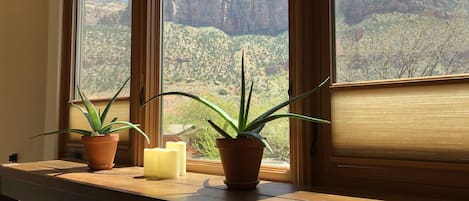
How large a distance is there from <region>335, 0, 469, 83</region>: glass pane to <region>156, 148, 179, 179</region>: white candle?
0.66 meters

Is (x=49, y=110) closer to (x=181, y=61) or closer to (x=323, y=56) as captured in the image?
(x=181, y=61)

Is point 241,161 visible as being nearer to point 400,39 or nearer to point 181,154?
point 181,154

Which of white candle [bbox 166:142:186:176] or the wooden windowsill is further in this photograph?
white candle [bbox 166:142:186:176]

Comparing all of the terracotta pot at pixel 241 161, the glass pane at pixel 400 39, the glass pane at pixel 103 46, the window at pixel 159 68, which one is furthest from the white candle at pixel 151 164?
the glass pane at pixel 400 39

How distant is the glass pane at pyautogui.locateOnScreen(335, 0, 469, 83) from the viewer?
115cm

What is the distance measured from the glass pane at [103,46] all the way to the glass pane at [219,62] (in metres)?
0.30

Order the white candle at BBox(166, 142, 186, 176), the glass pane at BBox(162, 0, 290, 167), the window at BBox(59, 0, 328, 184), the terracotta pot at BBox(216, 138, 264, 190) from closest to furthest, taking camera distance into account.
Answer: the terracotta pot at BBox(216, 138, 264, 190) < the window at BBox(59, 0, 328, 184) < the glass pane at BBox(162, 0, 290, 167) < the white candle at BBox(166, 142, 186, 176)

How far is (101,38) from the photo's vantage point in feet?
7.62

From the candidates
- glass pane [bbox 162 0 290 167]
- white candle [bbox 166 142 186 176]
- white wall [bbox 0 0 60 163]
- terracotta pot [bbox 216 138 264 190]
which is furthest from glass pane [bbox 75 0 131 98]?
terracotta pot [bbox 216 138 264 190]

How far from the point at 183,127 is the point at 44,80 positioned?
121 centimetres

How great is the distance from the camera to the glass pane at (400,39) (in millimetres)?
1151

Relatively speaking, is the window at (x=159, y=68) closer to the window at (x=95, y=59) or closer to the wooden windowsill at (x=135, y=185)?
the window at (x=95, y=59)

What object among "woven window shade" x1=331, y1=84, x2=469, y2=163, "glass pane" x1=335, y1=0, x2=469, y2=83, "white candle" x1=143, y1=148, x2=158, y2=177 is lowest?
"white candle" x1=143, y1=148, x2=158, y2=177

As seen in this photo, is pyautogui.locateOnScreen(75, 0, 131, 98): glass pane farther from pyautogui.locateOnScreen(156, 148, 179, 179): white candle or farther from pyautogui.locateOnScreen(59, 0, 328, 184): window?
pyautogui.locateOnScreen(156, 148, 179, 179): white candle
